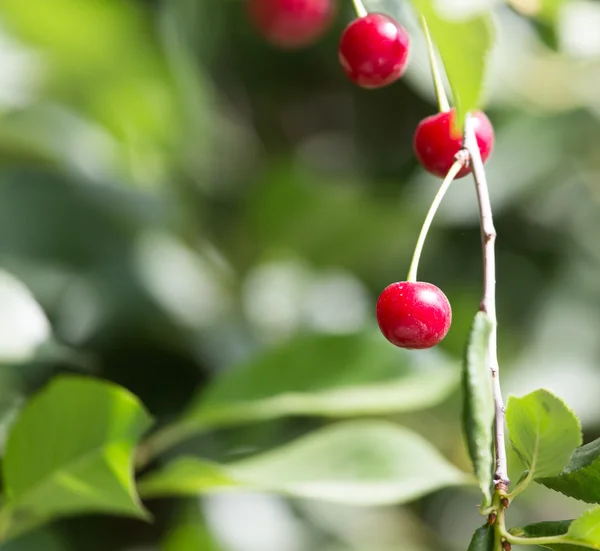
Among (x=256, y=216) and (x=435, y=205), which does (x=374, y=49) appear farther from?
(x=256, y=216)

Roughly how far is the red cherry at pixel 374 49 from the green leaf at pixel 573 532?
0.32 meters

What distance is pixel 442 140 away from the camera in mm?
668

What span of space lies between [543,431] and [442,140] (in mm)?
214

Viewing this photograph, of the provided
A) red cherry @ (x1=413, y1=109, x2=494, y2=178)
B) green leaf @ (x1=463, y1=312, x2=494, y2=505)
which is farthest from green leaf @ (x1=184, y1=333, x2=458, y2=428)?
green leaf @ (x1=463, y1=312, x2=494, y2=505)

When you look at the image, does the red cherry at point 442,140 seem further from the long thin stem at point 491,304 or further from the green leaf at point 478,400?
the green leaf at point 478,400

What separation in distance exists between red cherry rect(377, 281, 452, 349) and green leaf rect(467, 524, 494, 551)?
4.4 inches

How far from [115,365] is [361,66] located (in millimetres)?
754

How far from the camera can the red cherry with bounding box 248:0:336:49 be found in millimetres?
1344

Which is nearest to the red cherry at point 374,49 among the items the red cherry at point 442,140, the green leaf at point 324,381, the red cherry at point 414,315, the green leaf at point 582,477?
the red cherry at point 442,140

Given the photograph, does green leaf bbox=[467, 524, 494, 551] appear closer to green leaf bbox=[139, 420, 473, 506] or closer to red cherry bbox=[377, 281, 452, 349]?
red cherry bbox=[377, 281, 452, 349]

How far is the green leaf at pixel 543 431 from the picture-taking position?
569 millimetres

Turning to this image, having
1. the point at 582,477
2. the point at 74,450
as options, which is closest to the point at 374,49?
the point at 582,477

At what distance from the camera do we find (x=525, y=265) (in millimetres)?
1724

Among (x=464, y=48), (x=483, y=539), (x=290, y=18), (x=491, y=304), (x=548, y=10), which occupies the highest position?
(x=290, y=18)
